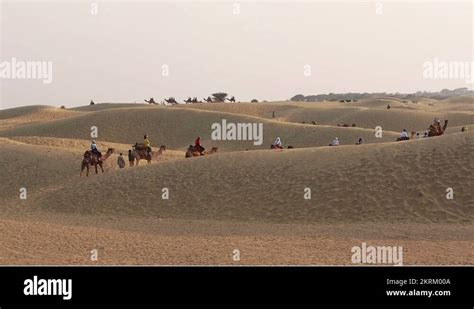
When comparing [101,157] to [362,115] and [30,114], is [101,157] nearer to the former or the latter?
[362,115]


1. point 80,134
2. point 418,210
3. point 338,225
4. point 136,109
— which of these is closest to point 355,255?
point 338,225

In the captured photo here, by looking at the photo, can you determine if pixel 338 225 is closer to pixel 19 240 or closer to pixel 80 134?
pixel 19 240

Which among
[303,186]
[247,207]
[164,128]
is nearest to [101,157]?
[247,207]

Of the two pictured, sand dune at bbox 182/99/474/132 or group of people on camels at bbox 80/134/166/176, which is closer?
group of people on camels at bbox 80/134/166/176

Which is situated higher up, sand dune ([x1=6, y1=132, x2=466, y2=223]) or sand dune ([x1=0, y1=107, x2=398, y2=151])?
sand dune ([x1=0, y1=107, x2=398, y2=151])

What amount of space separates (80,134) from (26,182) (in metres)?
29.9

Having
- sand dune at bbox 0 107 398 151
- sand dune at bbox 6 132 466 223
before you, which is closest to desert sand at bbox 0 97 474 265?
sand dune at bbox 6 132 466 223

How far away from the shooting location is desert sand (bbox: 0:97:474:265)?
14938mm

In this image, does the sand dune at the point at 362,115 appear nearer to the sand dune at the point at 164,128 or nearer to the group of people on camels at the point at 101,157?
the sand dune at the point at 164,128

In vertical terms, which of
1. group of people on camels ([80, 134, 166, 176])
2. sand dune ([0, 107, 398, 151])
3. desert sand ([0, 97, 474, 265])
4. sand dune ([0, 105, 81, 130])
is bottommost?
desert sand ([0, 97, 474, 265])

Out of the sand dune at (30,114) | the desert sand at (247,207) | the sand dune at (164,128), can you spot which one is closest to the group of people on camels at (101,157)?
the desert sand at (247,207)

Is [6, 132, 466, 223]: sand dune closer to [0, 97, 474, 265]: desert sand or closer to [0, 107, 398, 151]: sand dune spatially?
[0, 97, 474, 265]: desert sand

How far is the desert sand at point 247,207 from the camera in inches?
588

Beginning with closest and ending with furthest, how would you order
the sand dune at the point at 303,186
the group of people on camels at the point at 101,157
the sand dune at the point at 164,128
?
1. the sand dune at the point at 303,186
2. the group of people on camels at the point at 101,157
3. the sand dune at the point at 164,128
